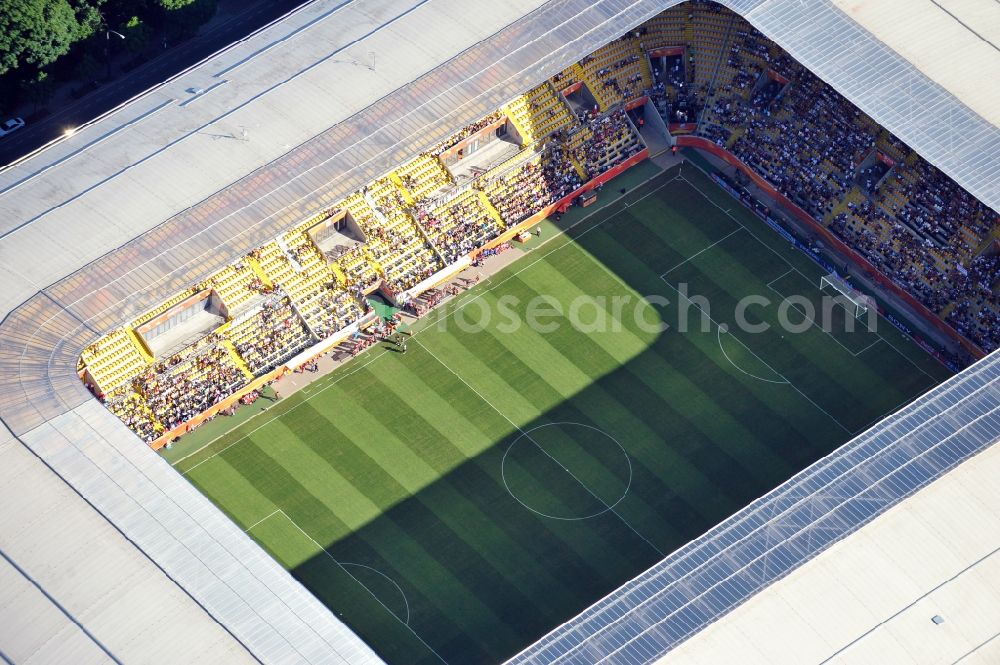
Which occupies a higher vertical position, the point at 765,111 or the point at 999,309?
the point at 765,111

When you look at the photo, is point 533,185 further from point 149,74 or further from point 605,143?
point 149,74

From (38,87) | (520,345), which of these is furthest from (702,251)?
(38,87)

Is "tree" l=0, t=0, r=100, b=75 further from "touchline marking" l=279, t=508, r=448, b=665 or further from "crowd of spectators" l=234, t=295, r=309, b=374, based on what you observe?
"touchline marking" l=279, t=508, r=448, b=665

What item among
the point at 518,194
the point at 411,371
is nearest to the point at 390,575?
the point at 411,371

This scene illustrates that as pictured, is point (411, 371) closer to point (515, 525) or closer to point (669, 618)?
point (515, 525)

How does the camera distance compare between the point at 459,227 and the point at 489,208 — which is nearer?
the point at 459,227
